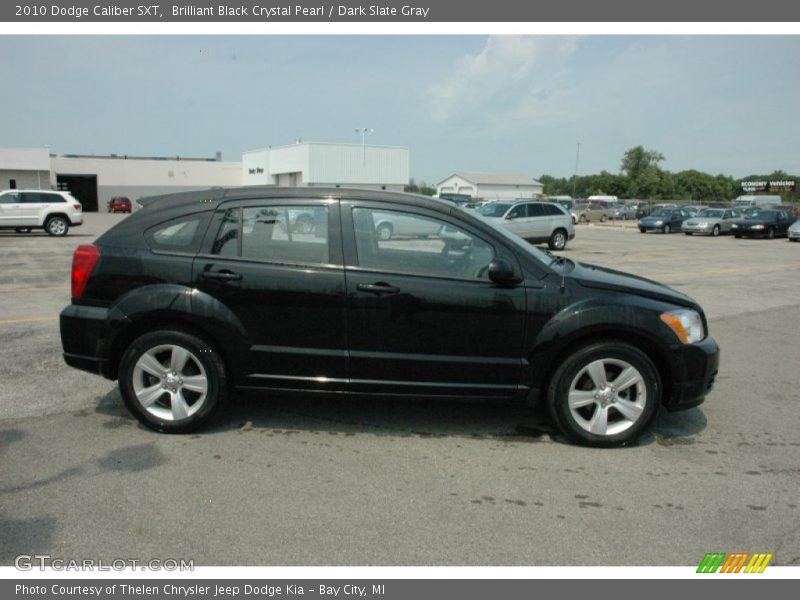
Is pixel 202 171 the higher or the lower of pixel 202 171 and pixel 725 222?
the higher

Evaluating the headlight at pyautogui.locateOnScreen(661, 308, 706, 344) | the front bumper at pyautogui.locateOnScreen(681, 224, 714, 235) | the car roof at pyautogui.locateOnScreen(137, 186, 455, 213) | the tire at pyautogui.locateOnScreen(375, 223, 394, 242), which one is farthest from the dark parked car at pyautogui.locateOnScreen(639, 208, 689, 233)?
the tire at pyautogui.locateOnScreen(375, 223, 394, 242)

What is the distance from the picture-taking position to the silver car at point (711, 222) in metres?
34.3

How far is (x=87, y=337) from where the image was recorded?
4449 mm

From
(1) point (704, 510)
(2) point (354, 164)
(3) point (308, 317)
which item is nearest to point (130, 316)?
(3) point (308, 317)

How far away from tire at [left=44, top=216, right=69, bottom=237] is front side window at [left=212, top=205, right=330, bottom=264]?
23.2 meters

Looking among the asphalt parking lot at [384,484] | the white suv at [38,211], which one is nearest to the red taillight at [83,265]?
the asphalt parking lot at [384,484]

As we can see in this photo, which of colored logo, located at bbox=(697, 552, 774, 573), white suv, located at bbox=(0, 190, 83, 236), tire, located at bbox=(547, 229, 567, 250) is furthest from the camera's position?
white suv, located at bbox=(0, 190, 83, 236)

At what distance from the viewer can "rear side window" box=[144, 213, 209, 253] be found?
447cm

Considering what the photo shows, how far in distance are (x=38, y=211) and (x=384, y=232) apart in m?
23.9

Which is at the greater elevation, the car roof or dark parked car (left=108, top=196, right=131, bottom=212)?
dark parked car (left=108, top=196, right=131, bottom=212)

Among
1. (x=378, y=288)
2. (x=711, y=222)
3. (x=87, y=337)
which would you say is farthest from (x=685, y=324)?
(x=711, y=222)

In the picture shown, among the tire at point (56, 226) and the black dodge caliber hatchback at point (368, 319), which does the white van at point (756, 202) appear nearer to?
the tire at point (56, 226)

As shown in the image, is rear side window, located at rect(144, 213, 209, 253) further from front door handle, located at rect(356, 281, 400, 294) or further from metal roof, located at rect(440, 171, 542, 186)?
metal roof, located at rect(440, 171, 542, 186)

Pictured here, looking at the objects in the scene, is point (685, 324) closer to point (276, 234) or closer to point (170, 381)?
point (276, 234)
